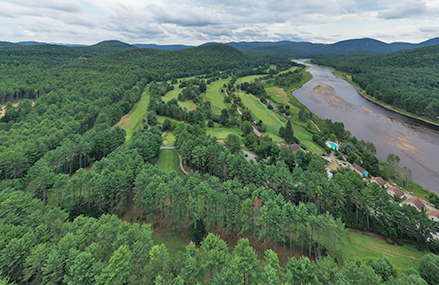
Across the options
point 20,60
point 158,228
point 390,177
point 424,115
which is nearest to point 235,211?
point 158,228

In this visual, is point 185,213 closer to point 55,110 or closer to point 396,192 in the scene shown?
point 396,192

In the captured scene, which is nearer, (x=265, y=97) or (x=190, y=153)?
(x=190, y=153)

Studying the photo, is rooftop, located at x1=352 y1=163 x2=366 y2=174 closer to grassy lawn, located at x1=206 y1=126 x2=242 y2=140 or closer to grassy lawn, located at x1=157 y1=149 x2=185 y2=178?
grassy lawn, located at x1=206 y1=126 x2=242 y2=140

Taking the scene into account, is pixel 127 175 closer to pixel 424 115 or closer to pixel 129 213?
pixel 129 213

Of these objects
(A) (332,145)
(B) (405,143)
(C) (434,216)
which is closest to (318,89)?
(B) (405,143)

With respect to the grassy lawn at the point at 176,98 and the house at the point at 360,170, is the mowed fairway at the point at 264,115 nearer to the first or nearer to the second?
the house at the point at 360,170

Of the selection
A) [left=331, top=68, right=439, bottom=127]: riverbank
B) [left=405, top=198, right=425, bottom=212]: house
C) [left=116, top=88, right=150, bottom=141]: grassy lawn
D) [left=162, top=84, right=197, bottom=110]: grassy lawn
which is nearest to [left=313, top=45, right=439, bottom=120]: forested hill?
[left=331, top=68, right=439, bottom=127]: riverbank
